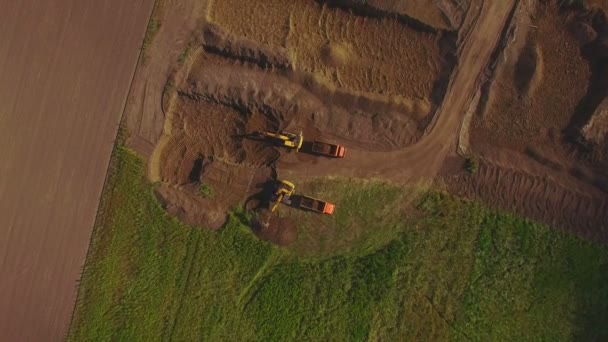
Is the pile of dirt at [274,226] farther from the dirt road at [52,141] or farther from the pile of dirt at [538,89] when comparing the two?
the pile of dirt at [538,89]

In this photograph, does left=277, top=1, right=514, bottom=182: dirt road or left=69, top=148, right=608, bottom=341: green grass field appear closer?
left=69, top=148, right=608, bottom=341: green grass field

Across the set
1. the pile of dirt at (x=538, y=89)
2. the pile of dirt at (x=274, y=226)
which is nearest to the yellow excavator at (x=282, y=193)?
the pile of dirt at (x=274, y=226)

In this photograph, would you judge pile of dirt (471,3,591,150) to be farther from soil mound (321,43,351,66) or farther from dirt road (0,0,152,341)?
dirt road (0,0,152,341)

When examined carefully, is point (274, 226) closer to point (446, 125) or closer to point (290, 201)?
point (290, 201)

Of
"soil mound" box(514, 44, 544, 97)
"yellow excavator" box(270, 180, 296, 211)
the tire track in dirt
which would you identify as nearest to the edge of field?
"yellow excavator" box(270, 180, 296, 211)

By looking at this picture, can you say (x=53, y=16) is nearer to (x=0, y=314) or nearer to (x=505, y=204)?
(x=0, y=314)
